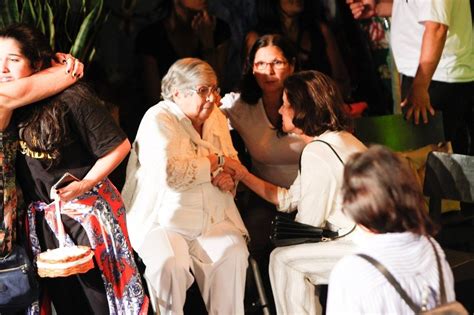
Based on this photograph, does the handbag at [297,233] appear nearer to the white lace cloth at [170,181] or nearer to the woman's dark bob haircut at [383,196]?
the white lace cloth at [170,181]

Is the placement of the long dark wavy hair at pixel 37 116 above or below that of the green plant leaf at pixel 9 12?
below

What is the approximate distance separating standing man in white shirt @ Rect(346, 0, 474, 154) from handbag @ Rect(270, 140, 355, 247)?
143 cm

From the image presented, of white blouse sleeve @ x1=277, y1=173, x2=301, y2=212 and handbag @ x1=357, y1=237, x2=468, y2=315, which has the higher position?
handbag @ x1=357, y1=237, x2=468, y2=315

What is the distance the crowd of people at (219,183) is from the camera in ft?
9.00

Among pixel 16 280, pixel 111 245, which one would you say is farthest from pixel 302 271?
pixel 16 280

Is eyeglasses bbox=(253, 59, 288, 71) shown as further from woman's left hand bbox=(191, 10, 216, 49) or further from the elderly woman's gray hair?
woman's left hand bbox=(191, 10, 216, 49)

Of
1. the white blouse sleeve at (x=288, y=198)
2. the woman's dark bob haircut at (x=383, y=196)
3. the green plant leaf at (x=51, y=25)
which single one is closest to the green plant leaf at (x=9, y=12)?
the green plant leaf at (x=51, y=25)

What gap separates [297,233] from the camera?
4.20 metres

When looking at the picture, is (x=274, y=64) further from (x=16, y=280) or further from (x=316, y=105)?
(x=16, y=280)

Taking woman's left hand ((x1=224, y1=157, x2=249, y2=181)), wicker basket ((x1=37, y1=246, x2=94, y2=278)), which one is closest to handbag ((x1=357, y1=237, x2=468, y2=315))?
wicker basket ((x1=37, y1=246, x2=94, y2=278))

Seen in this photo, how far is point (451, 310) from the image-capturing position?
106 inches

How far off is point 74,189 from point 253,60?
164 centimetres

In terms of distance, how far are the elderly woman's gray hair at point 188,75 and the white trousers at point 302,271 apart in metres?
0.95

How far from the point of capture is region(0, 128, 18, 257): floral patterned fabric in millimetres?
3703
